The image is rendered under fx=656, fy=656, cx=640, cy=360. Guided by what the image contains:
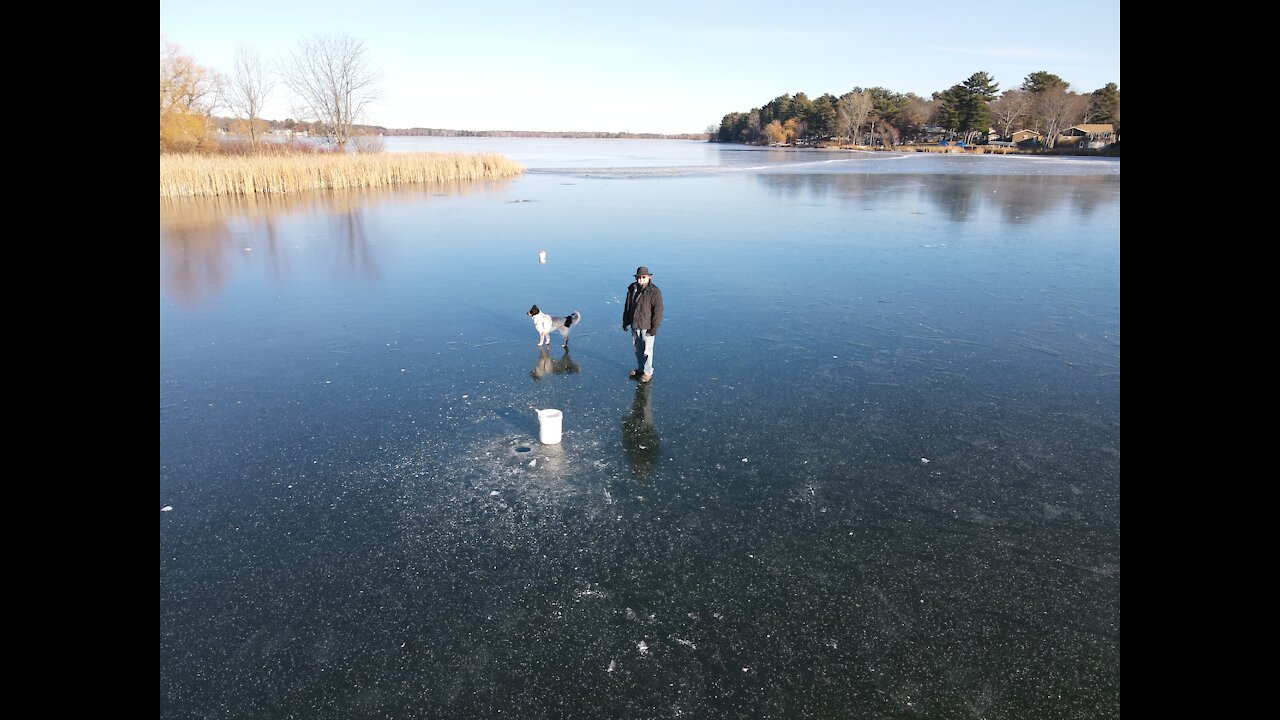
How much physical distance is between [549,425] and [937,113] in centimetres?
12553

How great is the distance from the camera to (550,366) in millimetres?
9906

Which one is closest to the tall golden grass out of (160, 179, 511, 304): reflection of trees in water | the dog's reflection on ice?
(160, 179, 511, 304): reflection of trees in water

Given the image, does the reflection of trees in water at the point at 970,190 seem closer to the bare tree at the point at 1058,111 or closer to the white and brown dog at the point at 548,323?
the white and brown dog at the point at 548,323

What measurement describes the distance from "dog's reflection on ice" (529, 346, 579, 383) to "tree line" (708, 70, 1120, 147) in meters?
84.7

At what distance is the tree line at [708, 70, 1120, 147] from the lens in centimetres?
9156

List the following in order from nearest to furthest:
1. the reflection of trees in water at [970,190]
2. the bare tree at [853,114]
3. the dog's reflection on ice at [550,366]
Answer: the dog's reflection on ice at [550,366] < the reflection of trees in water at [970,190] < the bare tree at [853,114]

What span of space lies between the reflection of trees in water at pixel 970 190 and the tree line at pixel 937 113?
42.1m

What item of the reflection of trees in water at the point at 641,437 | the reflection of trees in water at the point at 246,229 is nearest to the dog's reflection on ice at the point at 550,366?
the reflection of trees in water at the point at 641,437

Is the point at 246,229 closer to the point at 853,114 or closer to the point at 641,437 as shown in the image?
the point at 641,437

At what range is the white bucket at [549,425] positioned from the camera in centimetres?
720

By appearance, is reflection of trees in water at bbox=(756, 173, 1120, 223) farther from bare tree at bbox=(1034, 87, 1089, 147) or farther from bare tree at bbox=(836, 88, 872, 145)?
bare tree at bbox=(836, 88, 872, 145)
